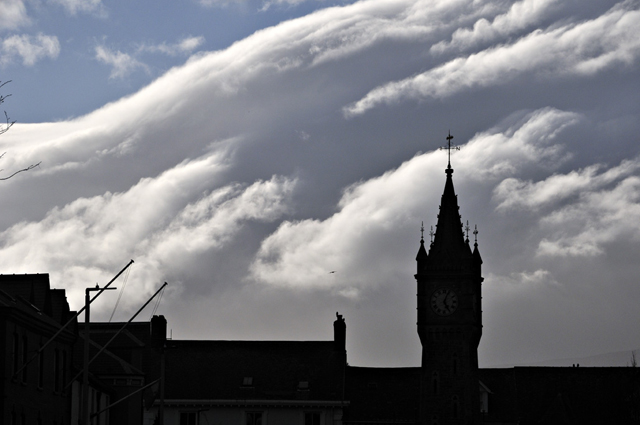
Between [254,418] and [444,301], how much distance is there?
797 inches

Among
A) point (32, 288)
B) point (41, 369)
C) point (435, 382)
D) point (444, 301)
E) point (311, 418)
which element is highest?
point (444, 301)

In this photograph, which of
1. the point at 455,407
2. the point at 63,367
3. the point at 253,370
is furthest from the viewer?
the point at 253,370

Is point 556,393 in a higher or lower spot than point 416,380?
lower

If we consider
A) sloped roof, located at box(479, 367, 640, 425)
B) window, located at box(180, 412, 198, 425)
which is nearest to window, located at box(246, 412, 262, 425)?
window, located at box(180, 412, 198, 425)

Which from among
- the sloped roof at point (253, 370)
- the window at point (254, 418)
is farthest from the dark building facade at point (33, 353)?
the sloped roof at point (253, 370)

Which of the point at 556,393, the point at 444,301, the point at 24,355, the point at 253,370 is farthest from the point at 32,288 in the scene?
the point at 556,393

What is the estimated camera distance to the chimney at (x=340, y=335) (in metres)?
112

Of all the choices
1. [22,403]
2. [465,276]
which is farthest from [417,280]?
[22,403]

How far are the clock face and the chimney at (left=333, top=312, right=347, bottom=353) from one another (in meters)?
8.20

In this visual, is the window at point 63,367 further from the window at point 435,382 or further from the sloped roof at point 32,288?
the window at point 435,382

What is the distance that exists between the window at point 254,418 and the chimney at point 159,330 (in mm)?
10905

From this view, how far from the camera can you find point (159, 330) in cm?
11312

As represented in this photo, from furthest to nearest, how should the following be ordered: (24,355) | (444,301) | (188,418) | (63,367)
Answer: (444,301) → (188,418) → (63,367) → (24,355)

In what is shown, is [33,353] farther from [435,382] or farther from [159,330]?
[435,382]
